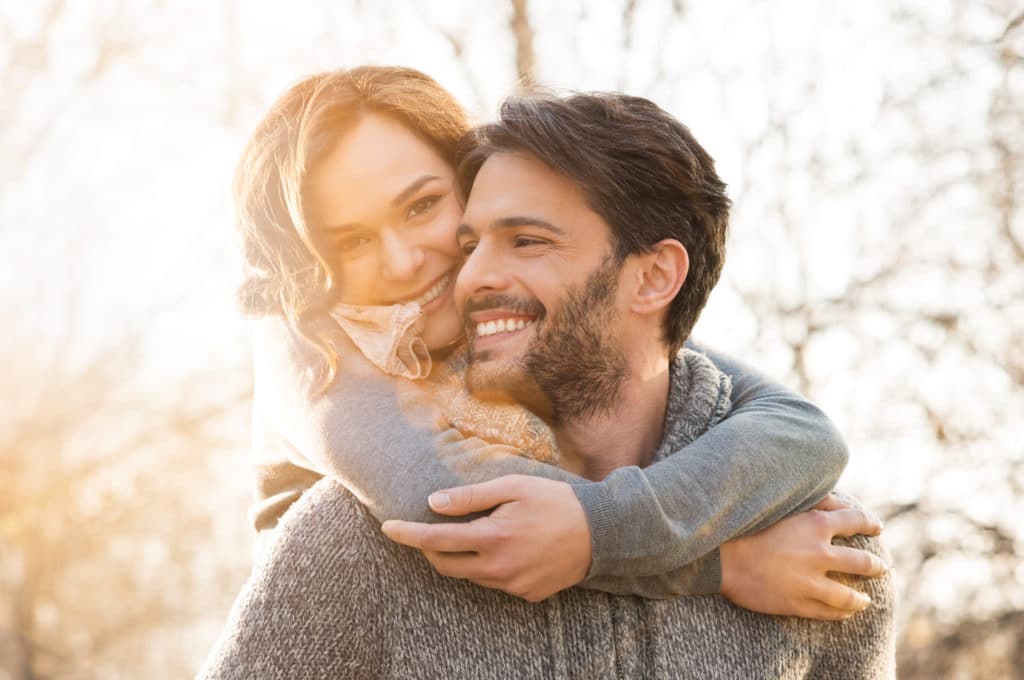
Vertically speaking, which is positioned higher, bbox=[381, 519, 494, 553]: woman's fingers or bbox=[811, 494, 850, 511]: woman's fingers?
bbox=[381, 519, 494, 553]: woman's fingers

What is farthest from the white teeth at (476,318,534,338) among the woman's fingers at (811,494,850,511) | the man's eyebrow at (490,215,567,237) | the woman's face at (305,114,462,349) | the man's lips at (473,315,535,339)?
the woman's fingers at (811,494,850,511)

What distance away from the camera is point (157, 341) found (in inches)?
330

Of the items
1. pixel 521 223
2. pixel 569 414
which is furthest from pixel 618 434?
pixel 521 223

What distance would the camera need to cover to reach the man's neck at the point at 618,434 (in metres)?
2.52

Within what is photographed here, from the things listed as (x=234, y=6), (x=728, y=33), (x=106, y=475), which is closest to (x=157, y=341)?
(x=106, y=475)

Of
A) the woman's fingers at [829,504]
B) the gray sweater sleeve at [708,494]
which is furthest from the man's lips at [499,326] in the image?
the woman's fingers at [829,504]

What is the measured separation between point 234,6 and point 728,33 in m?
3.37

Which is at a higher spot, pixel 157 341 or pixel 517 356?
pixel 517 356

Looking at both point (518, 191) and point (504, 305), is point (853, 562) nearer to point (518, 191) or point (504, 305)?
point (504, 305)

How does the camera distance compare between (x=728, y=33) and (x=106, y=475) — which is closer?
(x=728, y=33)

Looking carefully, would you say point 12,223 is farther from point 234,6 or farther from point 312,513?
point 312,513

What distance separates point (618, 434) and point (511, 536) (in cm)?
71

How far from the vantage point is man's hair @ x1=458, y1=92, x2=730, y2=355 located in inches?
103

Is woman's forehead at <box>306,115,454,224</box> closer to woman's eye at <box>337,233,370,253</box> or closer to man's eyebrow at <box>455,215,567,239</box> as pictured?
woman's eye at <box>337,233,370,253</box>
